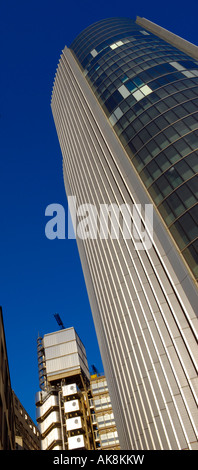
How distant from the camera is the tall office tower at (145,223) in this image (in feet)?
A: 86.0

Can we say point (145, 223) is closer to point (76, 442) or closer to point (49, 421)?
point (76, 442)

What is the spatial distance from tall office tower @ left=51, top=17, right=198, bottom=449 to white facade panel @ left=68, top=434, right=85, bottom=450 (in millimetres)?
50640

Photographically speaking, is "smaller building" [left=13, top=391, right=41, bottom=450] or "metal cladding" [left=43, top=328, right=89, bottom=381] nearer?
"smaller building" [left=13, top=391, right=41, bottom=450]

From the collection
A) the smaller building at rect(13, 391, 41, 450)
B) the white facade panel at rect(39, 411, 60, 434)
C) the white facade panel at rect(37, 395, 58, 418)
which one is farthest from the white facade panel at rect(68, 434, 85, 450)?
the white facade panel at rect(37, 395, 58, 418)

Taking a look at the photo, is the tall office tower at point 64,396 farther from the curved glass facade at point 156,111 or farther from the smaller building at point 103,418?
the curved glass facade at point 156,111

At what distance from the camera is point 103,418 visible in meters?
93.3

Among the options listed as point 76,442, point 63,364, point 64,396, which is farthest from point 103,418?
point 63,364

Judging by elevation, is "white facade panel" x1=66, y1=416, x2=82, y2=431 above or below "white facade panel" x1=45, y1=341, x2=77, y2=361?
below

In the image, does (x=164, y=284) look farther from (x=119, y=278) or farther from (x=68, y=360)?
(x=68, y=360)

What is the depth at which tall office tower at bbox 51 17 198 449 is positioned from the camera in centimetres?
2620

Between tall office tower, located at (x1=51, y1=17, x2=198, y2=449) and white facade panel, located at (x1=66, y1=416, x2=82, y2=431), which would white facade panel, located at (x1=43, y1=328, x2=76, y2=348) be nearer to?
white facade panel, located at (x1=66, y1=416, x2=82, y2=431)

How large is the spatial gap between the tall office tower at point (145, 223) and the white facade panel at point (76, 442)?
50640mm

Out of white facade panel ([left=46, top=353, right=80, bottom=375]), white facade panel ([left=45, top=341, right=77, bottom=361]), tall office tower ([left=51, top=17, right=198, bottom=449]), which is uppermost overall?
white facade panel ([left=45, top=341, right=77, bottom=361])

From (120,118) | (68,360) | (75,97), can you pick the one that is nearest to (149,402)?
(120,118)
